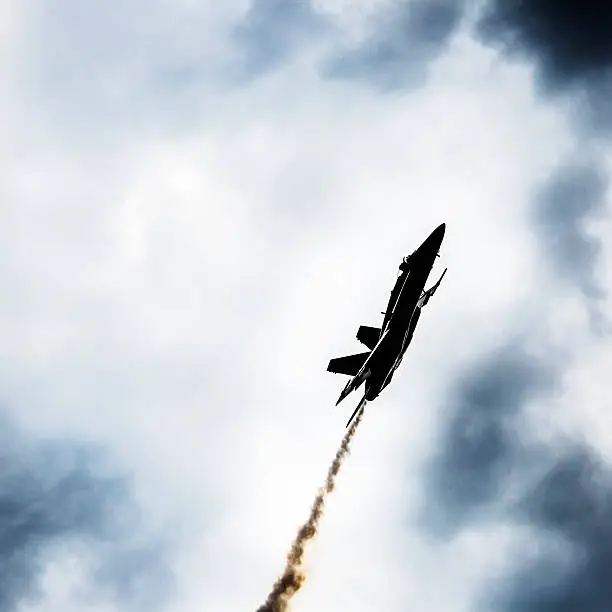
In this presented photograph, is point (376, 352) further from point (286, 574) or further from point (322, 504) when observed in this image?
point (286, 574)

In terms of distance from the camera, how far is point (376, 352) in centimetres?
6056

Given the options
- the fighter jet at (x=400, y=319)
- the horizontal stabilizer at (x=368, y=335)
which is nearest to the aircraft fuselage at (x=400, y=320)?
the fighter jet at (x=400, y=319)

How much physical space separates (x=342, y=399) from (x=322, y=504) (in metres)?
13.5

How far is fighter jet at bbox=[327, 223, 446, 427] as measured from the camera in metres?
60.3

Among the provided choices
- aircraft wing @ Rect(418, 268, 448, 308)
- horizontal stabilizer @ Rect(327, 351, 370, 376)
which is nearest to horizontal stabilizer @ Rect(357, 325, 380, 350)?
horizontal stabilizer @ Rect(327, 351, 370, 376)

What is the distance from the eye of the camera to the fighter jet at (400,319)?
2376 inches

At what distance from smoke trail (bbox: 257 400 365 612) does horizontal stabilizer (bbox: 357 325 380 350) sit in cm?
780

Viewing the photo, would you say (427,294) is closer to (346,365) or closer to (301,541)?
(346,365)

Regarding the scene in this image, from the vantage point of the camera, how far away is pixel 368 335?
6456 cm

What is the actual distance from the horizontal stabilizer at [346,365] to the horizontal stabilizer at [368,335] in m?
1.40

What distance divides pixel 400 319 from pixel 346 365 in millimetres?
8733

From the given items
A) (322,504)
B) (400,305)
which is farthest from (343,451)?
(400,305)

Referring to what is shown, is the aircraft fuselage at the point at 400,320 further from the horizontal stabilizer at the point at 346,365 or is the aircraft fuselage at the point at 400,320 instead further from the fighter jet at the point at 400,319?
the horizontal stabilizer at the point at 346,365

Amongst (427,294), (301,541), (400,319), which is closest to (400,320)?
(400,319)
